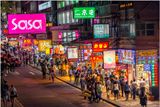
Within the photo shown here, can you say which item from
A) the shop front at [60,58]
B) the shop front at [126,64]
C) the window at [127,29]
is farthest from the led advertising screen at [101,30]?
the shop front at [60,58]

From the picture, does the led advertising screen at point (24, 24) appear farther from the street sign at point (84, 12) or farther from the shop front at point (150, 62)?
the street sign at point (84, 12)

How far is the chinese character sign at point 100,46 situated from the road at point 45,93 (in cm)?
413

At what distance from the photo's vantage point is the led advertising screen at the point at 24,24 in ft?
93.8

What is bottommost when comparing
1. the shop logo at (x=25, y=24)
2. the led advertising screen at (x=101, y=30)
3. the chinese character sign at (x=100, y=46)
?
the chinese character sign at (x=100, y=46)

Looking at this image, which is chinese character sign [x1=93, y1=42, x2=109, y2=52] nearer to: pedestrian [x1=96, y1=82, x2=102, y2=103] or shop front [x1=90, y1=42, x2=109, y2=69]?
shop front [x1=90, y1=42, x2=109, y2=69]

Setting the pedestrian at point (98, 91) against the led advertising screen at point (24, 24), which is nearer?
the led advertising screen at point (24, 24)

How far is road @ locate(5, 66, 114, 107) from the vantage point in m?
36.9

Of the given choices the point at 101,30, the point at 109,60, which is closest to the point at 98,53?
the point at 101,30

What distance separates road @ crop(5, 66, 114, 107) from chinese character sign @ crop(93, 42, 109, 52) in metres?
4.13

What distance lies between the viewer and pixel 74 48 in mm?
48812

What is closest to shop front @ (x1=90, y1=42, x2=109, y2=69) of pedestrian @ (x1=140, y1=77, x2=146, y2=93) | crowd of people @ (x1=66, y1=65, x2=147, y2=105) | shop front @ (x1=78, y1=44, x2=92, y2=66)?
shop front @ (x1=78, y1=44, x2=92, y2=66)

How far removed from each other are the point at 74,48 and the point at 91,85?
11.9 meters

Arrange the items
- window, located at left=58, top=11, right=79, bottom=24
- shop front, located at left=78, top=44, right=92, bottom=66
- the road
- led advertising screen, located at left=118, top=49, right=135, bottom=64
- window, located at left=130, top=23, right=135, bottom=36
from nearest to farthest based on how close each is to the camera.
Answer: the road → led advertising screen, located at left=118, top=49, right=135, bottom=64 → window, located at left=130, top=23, right=135, bottom=36 → shop front, located at left=78, top=44, right=92, bottom=66 → window, located at left=58, top=11, right=79, bottom=24

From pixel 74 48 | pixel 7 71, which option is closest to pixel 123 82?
pixel 74 48
